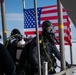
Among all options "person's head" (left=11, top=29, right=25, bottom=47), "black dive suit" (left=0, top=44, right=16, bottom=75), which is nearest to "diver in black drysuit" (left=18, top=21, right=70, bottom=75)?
"person's head" (left=11, top=29, right=25, bottom=47)

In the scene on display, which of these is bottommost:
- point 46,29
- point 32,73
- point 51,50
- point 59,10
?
point 32,73

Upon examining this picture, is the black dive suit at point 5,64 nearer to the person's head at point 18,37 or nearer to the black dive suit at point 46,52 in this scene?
the black dive suit at point 46,52

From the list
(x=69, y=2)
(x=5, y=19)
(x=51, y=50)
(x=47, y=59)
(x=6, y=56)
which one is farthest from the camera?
(x=5, y=19)

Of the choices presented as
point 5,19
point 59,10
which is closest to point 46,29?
point 59,10

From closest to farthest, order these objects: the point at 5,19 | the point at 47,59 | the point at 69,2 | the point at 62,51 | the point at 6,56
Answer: the point at 69,2
the point at 6,56
the point at 62,51
the point at 47,59
the point at 5,19

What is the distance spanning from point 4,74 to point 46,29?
3.61 feet

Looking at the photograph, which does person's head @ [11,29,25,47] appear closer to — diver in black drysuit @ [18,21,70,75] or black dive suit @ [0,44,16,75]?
diver in black drysuit @ [18,21,70,75]

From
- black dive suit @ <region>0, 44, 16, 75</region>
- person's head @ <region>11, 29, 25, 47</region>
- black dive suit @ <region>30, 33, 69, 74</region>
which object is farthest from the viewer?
person's head @ <region>11, 29, 25, 47</region>

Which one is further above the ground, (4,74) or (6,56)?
(6,56)

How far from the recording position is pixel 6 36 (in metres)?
4.14

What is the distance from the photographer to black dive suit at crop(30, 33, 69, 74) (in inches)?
122

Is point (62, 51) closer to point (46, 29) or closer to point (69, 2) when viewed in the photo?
point (46, 29)

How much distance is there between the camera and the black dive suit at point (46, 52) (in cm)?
309

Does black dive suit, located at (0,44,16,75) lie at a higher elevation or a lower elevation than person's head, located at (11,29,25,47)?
lower
